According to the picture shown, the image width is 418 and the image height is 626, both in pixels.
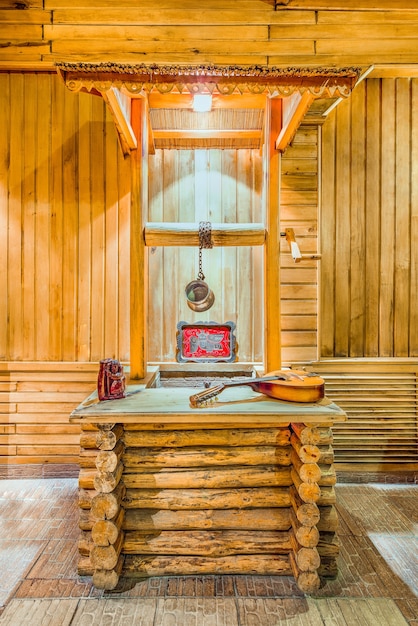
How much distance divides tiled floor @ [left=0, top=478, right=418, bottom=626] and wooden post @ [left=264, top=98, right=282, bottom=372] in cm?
170

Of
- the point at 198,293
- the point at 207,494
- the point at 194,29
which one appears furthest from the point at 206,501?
the point at 194,29

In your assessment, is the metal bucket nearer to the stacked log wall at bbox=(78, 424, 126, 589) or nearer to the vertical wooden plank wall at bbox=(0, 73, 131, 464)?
the vertical wooden plank wall at bbox=(0, 73, 131, 464)

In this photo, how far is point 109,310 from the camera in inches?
184

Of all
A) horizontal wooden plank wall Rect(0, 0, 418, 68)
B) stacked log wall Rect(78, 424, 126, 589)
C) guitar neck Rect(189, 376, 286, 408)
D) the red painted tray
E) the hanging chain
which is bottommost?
stacked log wall Rect(78, 424, 126, 589)

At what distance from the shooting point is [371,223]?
464 cm

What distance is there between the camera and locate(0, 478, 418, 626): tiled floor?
2574 millimetres

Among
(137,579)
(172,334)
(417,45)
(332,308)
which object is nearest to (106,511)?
(137,579)

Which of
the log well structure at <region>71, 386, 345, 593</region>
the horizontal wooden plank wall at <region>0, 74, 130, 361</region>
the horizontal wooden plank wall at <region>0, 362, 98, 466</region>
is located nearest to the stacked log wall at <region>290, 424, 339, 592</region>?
the log well structure at <region>71, 386, 345, 593</region>

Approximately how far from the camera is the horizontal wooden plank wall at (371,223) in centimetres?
461

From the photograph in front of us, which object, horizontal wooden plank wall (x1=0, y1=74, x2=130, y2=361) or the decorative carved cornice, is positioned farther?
horizontal wooden plank wall (x1=0, y1=74, x2=130, y2=361)

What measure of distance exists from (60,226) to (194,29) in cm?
245

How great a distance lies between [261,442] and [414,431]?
2.55 metres

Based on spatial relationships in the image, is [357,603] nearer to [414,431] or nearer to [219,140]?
[414,431]

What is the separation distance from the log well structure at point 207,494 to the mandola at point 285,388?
7 cm
